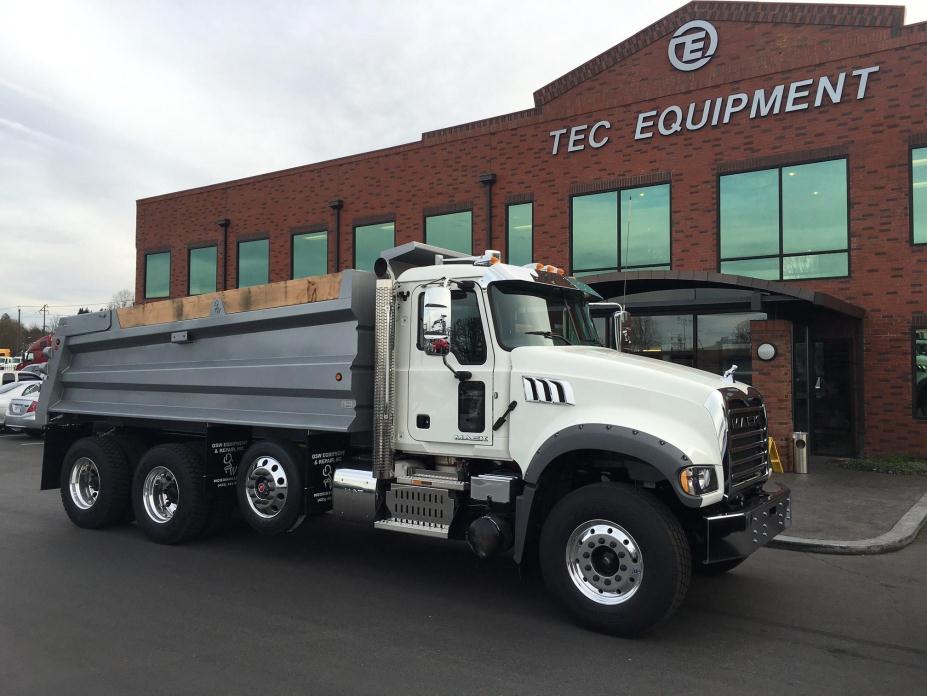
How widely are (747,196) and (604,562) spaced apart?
1201 centimetres

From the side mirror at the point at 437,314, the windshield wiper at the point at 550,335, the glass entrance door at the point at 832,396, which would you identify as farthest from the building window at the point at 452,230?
the side mirror at the point at 437,314

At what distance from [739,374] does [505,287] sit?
32.6 feet

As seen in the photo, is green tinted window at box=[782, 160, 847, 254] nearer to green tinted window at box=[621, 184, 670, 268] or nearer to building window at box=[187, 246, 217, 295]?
green tinted window at box=[621, 184, 670, 268]

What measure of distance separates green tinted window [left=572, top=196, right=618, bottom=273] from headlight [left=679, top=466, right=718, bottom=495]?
1193cm

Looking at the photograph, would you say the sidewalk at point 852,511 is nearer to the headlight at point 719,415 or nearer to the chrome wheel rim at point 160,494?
the headlight at point 719,415

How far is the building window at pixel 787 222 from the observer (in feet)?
45.9

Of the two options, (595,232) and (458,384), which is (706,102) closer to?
(595,232)

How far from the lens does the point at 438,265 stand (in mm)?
6059

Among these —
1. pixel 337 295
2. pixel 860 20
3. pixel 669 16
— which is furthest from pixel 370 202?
pixel 337 295

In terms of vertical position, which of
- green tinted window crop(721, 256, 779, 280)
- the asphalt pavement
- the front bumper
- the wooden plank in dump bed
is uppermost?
green tinted window crop(721, 256, 779, 280)

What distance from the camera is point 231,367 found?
23.2ft

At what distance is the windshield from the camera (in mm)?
5594

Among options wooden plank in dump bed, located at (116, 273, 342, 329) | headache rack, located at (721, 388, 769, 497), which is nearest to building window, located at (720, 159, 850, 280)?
headache rack, located at (721, 388, 769, 497)

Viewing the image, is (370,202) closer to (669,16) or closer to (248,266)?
(248,266)
